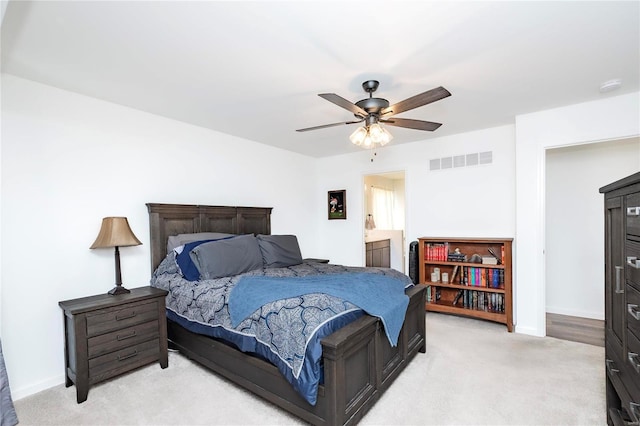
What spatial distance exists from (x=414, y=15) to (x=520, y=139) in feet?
8.59

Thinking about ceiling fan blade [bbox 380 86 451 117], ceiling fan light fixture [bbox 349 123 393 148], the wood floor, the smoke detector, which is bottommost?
the wood floor

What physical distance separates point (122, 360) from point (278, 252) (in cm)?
182

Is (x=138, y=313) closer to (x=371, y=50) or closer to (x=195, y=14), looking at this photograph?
(x=195, y=14)

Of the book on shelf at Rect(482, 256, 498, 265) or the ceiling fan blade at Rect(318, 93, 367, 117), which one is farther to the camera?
the book on shelf at Rect(482, 256, 498, 265)

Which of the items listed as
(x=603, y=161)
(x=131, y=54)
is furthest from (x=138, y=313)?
(x=603, y=161)

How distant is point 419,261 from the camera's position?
175 inches

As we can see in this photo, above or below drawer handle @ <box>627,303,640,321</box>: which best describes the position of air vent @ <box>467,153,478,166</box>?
above

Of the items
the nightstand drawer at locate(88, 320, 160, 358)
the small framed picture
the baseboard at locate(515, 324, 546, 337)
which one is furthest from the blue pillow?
the baseboard at locate(515, 324, 546, 337)

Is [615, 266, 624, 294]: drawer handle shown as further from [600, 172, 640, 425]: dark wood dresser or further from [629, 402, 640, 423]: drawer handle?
[629, 402, 640, 423]: drawer handle

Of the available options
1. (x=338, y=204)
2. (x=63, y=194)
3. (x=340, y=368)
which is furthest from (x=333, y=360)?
(x=338, y=204)

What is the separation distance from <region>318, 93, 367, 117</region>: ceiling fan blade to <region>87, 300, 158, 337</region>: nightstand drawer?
237cm

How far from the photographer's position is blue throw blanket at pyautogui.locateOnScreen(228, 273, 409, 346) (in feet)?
7.34

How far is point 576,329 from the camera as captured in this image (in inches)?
144

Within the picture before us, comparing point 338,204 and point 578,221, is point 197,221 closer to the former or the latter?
point 338,204
